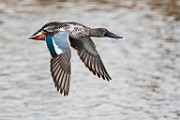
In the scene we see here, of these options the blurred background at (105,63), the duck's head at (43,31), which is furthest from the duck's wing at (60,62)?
the blurred background at (105,63)

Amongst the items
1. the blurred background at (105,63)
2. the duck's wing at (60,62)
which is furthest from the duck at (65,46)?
the blurred background at (105,63)

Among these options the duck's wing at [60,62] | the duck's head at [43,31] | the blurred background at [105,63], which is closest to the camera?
the duck's wing at [60,62]

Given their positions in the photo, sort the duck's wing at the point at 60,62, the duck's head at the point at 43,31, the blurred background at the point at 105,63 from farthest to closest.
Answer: the blurred background at the point at 105,63 → the duck's head at the point at 43,31 → the duck's wing at the point at 60,62

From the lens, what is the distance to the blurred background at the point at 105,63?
31.9 ft

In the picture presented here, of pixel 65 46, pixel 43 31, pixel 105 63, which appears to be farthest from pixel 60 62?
pixel 105 63

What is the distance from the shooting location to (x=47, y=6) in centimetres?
1546

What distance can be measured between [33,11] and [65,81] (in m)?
7.55

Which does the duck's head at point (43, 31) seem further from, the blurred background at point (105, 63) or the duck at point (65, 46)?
the blurred background at point (105, 63)

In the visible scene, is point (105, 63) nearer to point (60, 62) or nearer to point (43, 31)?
point (43, 31)

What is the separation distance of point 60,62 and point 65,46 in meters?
0.19

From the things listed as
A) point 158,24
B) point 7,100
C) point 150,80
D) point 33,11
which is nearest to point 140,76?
point 150,80

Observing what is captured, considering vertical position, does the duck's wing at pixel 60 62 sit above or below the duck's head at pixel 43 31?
below

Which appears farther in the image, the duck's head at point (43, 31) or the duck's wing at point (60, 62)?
the duck's head at point (43, 31)

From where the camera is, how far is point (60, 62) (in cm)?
759
